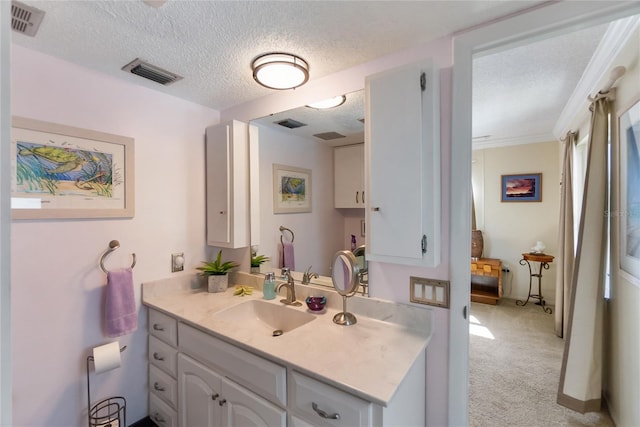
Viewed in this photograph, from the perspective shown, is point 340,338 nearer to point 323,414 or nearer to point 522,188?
point 323,414

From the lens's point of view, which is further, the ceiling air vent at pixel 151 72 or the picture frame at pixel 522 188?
the picture frame at pixel 522 188

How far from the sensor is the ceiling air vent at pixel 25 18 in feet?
3.67

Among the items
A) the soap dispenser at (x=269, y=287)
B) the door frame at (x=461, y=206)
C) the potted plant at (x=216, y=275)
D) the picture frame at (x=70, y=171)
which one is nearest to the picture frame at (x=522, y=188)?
the door frame at (x=461, y=206)

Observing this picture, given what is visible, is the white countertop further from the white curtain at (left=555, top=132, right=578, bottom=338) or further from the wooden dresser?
the wooden dresser

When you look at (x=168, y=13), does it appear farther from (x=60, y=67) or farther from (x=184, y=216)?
(x=184, y=216)

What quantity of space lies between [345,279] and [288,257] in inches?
24.6

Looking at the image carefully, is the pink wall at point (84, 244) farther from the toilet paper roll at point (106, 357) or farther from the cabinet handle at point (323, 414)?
the cabinet handle at point (323, 414)

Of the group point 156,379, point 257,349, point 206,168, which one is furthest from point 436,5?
point 156,379

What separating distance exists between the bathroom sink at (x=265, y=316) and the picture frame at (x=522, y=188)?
12.2 feet

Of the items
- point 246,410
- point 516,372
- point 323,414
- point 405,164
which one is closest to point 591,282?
point 516,372

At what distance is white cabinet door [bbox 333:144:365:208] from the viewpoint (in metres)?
1.61

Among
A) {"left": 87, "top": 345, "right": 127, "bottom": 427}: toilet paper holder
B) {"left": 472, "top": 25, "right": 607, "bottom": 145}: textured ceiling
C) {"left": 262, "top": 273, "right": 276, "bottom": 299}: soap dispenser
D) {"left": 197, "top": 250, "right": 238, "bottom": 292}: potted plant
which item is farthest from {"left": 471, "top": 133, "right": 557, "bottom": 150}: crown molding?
{"left": 87, "top": 345, "right": 127, "bottom": 427}: toilet paper holder

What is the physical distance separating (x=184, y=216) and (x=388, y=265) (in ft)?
4.78

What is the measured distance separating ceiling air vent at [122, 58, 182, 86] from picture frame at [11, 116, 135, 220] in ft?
1.28
